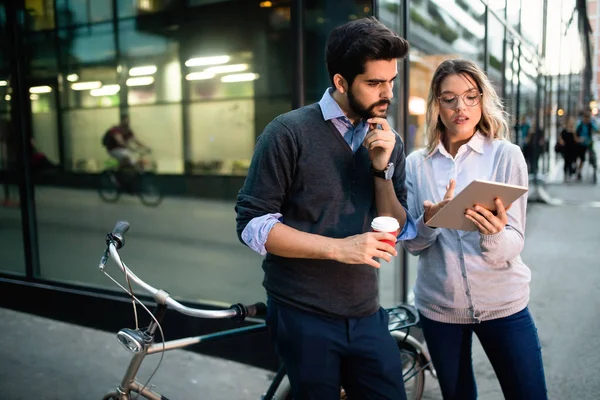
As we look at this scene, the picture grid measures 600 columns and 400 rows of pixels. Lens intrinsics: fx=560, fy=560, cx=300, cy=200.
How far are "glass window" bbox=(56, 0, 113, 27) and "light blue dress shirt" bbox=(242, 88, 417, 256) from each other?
5471mm

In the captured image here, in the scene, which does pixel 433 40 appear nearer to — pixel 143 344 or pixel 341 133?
pixel 341 133

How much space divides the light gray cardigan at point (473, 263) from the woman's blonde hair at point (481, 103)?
68 millimetres

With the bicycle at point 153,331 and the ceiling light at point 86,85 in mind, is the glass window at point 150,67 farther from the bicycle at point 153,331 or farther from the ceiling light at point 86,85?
the bicycle at point 153,331

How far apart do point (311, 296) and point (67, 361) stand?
320 centimetres

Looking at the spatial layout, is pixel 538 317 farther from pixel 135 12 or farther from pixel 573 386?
pixel 135 12

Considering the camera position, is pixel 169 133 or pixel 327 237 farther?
pixel 169 133

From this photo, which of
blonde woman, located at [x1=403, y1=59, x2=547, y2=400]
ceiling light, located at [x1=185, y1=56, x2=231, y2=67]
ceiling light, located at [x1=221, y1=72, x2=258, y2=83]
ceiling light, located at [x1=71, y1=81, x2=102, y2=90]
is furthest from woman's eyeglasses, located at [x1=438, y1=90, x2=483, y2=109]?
ceiling light, located at [x1=185, y1=56, x2=231, y2=67]

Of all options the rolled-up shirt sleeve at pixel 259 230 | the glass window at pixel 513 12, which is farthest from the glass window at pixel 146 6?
the rolled-up shirt sleeve at pixel 259 230

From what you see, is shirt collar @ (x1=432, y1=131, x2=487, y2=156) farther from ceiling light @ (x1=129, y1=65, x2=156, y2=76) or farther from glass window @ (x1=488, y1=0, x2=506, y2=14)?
ceiling light @ (x1=129, y1=65, x2=156, y2=76)

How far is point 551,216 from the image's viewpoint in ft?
34.0

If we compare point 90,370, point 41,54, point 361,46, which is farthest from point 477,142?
point 41,54

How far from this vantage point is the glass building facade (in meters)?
4.61

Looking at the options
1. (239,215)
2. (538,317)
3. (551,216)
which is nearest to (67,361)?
(239,215)

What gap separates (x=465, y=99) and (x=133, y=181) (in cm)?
967
